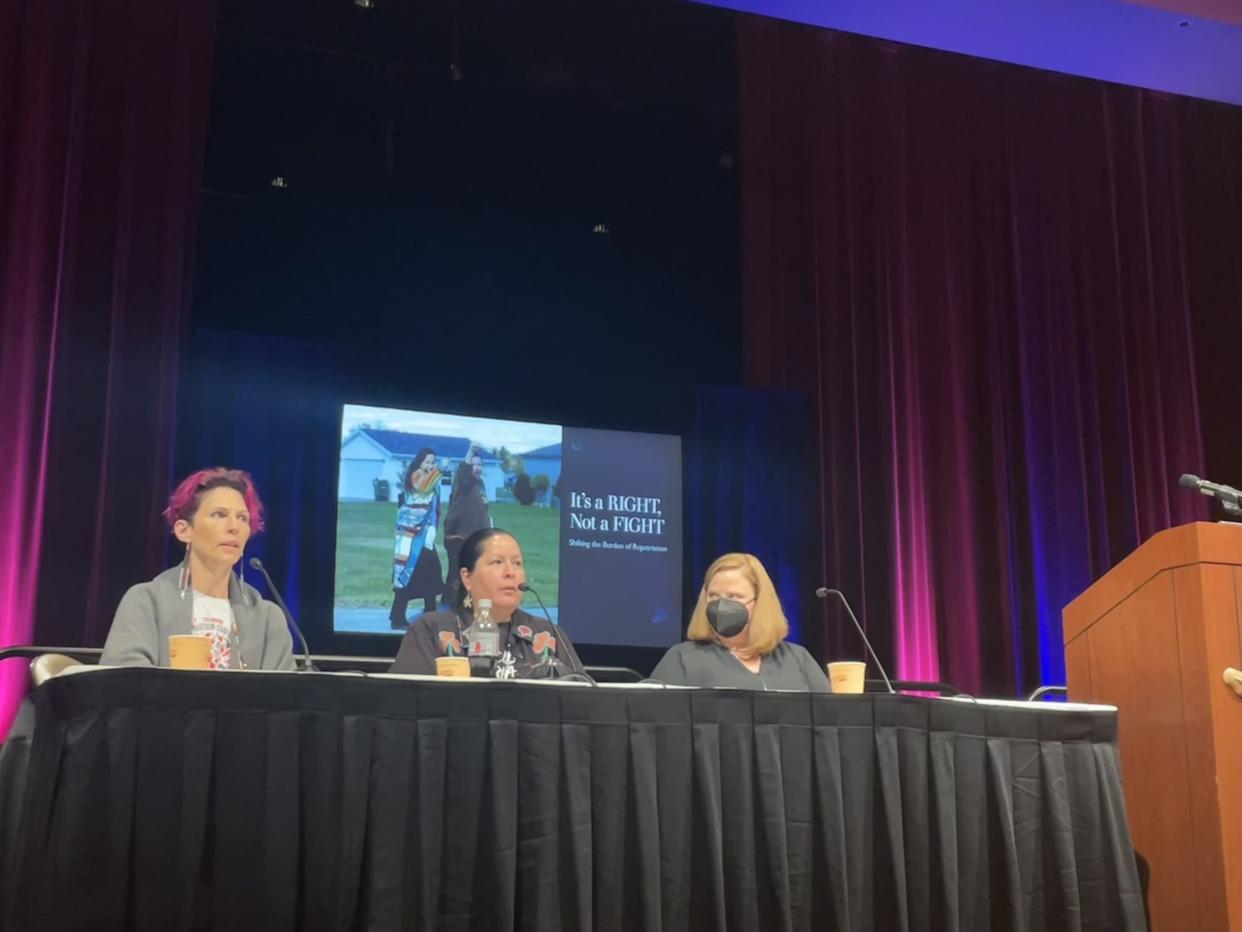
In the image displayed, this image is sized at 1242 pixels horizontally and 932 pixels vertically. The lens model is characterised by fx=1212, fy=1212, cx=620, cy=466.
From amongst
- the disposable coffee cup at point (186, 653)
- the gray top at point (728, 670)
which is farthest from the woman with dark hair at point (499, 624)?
the disposable coffee cup at point (186, 653)

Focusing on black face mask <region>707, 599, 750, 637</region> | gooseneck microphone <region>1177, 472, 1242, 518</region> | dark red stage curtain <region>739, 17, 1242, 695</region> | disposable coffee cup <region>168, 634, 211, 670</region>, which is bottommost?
disposable coffee cup <region>168, 634, 211, 670</region>

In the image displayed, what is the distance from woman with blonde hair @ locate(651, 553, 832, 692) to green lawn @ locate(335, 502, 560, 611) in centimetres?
185

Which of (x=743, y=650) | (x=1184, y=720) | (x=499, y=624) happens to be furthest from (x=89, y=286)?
(x=1184, y=720)

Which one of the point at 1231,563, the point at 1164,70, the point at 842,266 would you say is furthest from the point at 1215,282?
the point at 1231,563

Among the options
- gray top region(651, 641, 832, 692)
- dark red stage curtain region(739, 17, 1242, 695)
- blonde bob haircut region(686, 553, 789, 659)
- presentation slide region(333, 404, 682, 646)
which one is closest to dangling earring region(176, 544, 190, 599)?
gray top region(651, 641, 832, 692)

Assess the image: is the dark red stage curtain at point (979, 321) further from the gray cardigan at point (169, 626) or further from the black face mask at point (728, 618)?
the gray cardigan at point (169, 626)

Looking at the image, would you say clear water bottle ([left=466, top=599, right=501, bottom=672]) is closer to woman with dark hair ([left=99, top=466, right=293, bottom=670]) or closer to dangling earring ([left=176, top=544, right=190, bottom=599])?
woman with dark hair ([left=99, top=466, right=293, bottom=670])

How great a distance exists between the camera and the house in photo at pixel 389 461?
16.1 feet

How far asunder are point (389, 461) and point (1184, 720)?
329 cm

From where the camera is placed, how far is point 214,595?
8.74 feet

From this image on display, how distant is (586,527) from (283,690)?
3.23 meters

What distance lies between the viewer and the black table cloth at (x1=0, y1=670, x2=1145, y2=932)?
1.85m

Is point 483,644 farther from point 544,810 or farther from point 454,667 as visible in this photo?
point 544,810

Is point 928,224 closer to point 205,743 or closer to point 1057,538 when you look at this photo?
point 1057,538
